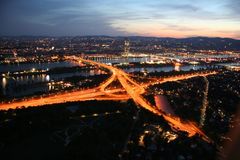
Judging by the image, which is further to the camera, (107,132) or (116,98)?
(116,98)

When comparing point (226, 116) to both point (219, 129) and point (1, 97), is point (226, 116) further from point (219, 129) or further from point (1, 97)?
point (1, 97)

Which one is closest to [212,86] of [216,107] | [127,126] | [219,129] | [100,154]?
[216,107]

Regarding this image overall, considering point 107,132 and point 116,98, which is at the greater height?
point 116,98

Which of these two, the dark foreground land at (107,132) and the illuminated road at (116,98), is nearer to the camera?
the dark foreground land at (107,132)

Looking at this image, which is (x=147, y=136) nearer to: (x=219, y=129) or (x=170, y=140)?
(x=170, y=140)

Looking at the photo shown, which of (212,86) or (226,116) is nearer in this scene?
(226,116)

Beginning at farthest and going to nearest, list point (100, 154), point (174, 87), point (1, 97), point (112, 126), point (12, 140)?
point (174, 87) < point (1, 97) < point (112, 126) < point (12, 140) < point (100, 154)

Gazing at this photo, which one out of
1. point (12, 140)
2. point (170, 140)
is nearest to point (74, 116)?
point (12, 140)

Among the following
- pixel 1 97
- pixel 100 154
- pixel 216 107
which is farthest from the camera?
pixel 1 97

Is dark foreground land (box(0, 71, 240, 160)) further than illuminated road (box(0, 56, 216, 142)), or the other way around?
illuminated road (box(0, 56, 216, 142))
